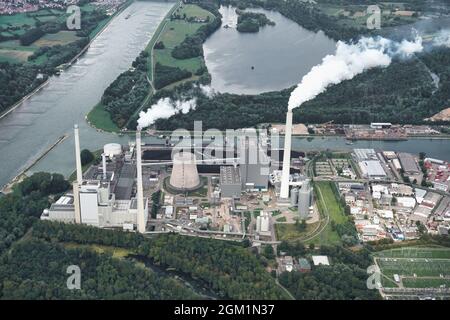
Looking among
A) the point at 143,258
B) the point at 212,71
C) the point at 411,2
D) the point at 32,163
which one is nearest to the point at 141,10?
the point at 212,71

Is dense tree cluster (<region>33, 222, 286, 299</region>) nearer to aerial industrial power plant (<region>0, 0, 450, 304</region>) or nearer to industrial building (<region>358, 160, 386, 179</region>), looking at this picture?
aerial industrial power plant (<region>0, 0, 450, 304</region>)

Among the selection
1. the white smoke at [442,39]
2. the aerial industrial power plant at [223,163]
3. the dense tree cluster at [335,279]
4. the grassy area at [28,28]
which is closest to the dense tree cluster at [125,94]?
the aerial industrial power plant at [223,163]

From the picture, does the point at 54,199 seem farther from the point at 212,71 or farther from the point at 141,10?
the point at 141,10

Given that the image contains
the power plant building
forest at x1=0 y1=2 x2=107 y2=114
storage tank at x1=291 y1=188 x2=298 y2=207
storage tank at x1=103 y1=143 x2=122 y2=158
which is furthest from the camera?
forest at x1=0 y1=2 x2=107 y2=114

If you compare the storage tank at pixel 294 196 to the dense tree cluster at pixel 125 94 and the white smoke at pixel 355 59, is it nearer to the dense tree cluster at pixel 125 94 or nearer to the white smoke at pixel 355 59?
the white smoke at pixel 355 59

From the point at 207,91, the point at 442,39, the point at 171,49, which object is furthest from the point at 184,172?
the point at 442,39

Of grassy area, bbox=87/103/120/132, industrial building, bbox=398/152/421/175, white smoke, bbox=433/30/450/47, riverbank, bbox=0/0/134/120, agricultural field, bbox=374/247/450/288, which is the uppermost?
white smoke, bbox=433/30/450/47

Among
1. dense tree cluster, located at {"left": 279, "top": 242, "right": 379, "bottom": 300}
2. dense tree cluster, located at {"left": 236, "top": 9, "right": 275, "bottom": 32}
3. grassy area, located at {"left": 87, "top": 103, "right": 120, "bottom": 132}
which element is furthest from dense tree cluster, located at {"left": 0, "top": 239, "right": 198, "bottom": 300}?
dense tree cluster, located at {"left": 236, "top": 9, "right": 275, "bottom": 32}
